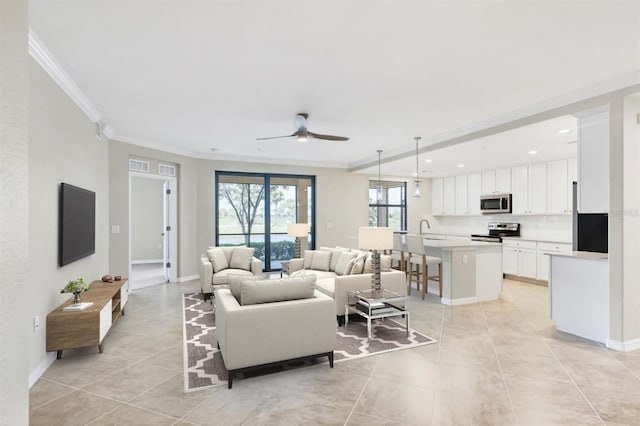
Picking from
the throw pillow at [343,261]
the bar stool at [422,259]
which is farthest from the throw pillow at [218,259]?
the bar stool at [422,259]

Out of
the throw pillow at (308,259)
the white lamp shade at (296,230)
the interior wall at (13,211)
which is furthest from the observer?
the white lamp shade at (296,230)

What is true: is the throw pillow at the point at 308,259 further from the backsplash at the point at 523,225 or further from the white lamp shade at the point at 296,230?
the backsplash at the point at 523,225

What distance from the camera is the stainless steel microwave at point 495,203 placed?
7.42m

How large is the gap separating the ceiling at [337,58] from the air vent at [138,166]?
45.7 inches

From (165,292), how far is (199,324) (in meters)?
2.09

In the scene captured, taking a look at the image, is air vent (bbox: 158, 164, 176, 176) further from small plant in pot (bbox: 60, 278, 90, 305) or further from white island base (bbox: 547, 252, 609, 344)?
white island base (bbox: 547, 252, 609, 344)

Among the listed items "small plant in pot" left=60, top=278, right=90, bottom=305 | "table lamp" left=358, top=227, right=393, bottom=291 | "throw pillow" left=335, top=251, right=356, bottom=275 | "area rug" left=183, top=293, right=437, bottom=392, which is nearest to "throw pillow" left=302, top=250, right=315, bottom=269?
"throw pillow" left=335, top=251, right=356, bottom=275

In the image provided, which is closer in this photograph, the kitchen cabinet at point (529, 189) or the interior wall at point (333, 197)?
the kitchen cabinet at point (529, 189)

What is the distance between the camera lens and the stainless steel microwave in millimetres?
7418

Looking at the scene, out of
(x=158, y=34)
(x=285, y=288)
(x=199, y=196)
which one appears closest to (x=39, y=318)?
(x=285, y=288)

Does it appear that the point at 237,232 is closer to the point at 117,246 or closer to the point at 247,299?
the point at 117,246

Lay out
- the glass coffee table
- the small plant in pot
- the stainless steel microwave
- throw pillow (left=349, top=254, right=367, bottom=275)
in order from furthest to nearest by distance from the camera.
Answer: the stainless steel microwave < throw pillow (left=349, top=254, right=367, bottom=275) < the glass coffee table < the small plant in pot

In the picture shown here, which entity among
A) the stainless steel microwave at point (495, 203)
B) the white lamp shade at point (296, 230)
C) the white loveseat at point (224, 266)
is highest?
the stainless steel microwave at point (495, 203)

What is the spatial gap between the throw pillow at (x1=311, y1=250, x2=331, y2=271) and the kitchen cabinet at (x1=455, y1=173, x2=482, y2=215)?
4.66 metres
